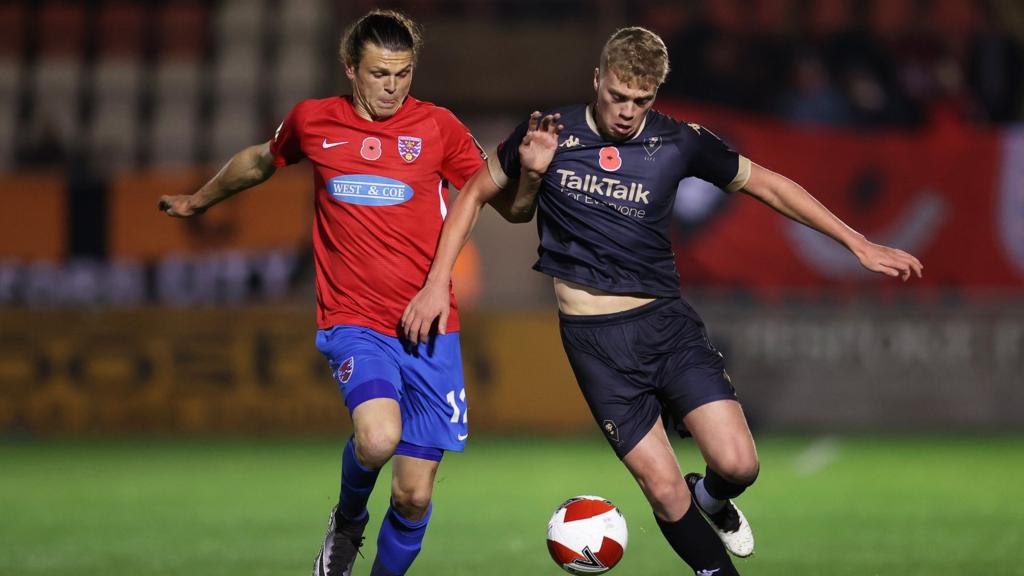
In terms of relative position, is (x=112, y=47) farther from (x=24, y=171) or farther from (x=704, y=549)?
(x=704, y=549)

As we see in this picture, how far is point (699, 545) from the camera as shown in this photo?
5.53 meters

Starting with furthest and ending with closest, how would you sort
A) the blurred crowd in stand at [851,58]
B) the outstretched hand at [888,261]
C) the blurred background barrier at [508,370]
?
1. the blurred crowd in stand at [851,58]
2. the blurred background barrier at [508,370]
3. the outstretched hand at [888,261]

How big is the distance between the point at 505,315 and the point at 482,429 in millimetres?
1046

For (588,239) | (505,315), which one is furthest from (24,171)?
(588,239)

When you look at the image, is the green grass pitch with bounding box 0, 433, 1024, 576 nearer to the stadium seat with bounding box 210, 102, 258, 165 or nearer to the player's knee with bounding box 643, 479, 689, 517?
the player's knee with bounding box 643, 479, 689, 517

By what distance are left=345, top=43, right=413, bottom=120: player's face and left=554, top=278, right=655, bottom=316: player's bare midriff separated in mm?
1005

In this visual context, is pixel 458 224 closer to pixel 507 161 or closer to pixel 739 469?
pixel 507 161

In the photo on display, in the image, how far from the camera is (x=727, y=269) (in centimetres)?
1350

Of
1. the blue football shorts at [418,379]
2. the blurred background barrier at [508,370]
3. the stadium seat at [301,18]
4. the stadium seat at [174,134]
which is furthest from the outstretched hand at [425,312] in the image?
the stadium seat at [301,18]

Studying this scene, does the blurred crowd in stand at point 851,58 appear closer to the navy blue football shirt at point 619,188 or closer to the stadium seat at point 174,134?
the stadium seat at point 174,134

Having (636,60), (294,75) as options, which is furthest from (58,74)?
(636,60)

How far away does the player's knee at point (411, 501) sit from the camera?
5820 millimetres

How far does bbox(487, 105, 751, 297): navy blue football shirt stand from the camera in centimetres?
565

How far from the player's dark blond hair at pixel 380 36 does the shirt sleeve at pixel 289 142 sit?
13.2 inches
